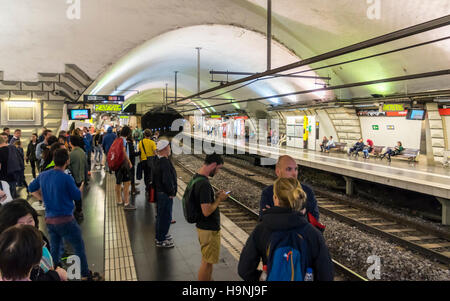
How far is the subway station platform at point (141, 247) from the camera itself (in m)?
4.21

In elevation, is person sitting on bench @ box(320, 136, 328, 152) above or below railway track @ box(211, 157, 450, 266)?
above

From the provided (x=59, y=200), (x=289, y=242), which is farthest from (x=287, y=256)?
(x=59, y=200)

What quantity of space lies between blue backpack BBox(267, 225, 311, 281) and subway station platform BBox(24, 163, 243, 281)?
7.64ft

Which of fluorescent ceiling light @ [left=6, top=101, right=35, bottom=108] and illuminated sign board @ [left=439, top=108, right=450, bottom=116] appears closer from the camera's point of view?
fluorescent ceiling light @ [left=6, top=101, right=35, bottom=108]

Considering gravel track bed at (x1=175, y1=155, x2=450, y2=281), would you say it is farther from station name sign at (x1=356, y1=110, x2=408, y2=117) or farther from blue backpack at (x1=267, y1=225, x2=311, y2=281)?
station name sign at (x1=356, y1=110, x2=408, y2=117)

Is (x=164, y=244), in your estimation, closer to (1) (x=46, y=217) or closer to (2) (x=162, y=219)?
(2) (x=162, y=219)

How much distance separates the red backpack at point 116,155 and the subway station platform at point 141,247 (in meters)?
1.04

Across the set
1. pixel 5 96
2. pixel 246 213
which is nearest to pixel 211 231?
pixel 246 213

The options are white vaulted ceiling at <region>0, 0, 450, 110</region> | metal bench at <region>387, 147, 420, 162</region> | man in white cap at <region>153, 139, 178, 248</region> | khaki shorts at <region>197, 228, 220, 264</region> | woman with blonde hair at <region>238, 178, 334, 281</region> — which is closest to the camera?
woman with blonde hair at <region>238, 178, 334, 281</region>

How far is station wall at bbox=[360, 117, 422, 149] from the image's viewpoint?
14492mm

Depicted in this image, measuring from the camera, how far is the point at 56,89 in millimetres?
11383

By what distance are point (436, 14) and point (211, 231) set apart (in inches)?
335

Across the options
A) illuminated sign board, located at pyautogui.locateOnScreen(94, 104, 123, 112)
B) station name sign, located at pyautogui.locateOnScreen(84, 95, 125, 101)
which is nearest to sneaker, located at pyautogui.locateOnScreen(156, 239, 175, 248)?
station name sign, located at pyautogui.locateOnScreen(84, 95, 125, 101)

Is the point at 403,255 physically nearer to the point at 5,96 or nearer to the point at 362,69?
the point at 362,69
